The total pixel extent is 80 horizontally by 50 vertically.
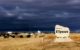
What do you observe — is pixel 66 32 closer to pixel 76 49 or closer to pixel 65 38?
pixel 65 38

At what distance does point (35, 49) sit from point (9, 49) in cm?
405

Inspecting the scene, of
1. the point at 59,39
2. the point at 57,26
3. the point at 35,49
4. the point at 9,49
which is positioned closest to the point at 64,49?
the point at 35,49

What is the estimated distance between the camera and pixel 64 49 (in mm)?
34781

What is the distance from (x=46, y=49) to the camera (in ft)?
115

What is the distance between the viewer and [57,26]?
58906 mm

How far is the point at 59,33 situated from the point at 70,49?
21939 millimetres

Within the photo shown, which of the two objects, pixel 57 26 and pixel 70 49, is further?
pixel 57 26

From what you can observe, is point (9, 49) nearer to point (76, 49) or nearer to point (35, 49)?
point (35, 49)

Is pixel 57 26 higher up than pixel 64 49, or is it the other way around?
pixel 57 26

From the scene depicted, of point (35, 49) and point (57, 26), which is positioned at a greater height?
point (57, 26)

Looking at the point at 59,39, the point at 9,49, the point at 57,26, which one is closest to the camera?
the point at 9,49

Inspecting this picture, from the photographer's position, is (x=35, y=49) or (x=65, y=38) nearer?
(x=35, y=49)

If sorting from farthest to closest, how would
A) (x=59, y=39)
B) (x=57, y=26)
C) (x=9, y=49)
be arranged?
1. (x=57, y=26)
2. (x=59, y=39)
3. (x=9, y=49)

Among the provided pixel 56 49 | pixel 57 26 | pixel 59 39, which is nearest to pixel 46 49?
pixel 56 49
